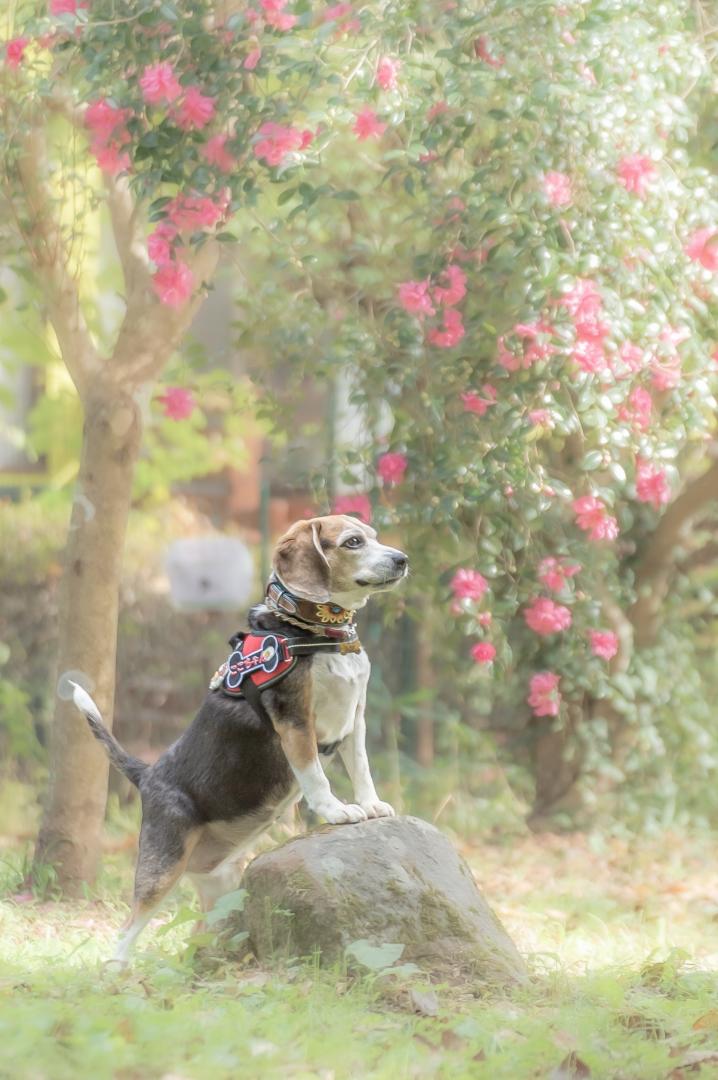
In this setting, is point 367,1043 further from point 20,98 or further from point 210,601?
point 210,601

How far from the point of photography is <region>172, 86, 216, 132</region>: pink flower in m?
5.20

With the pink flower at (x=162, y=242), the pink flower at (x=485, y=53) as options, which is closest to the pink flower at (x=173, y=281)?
the pink flower at (x=162, y=242)

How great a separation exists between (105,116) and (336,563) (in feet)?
6.95

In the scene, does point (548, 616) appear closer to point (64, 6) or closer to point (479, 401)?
point (479, 401)

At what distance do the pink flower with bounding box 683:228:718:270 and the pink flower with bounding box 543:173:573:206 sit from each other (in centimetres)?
66

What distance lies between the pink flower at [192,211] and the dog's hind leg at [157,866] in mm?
2273

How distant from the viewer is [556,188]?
5.24m

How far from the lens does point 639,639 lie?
8062mm

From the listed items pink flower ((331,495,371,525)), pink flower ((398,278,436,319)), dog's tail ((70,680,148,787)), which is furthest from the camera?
pink flower ((331,495,371,525))

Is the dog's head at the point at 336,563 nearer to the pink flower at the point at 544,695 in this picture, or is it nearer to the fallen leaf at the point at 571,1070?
the fallen leaf at the point at 571,1070

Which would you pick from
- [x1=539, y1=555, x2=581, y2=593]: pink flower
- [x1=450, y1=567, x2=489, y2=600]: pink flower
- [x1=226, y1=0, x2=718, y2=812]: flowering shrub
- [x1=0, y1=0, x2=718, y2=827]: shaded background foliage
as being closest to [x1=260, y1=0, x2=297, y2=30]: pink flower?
[x1=0, y1=0, x2=718, y2=827]: shaded background foliage

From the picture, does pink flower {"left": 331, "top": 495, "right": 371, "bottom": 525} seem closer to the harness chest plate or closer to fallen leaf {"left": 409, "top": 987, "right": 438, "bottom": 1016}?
the harness chest plate

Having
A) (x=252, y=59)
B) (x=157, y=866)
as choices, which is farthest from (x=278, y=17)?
(x=157, y=866)

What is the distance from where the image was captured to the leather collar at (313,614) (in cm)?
420
